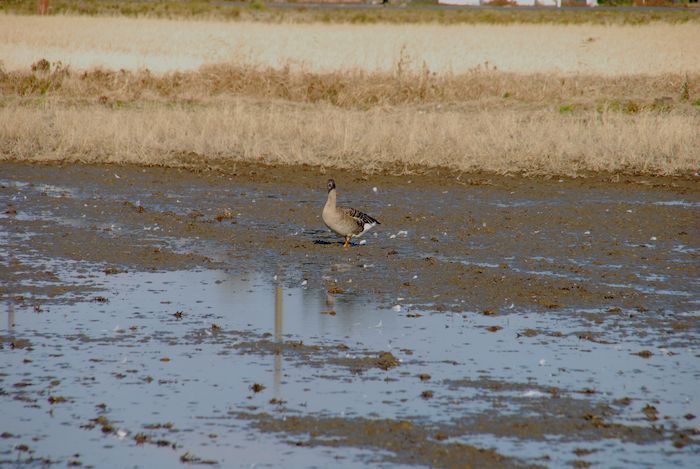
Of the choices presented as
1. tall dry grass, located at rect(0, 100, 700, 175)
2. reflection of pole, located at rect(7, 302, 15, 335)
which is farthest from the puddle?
tall dry grass, located at rect(0, 100, 700, 175)

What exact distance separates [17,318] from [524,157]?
12.0 meters

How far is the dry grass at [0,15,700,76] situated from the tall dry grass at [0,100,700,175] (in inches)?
326

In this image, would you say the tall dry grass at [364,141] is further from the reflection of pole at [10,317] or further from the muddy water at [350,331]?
the reflection of pole at [10,317]

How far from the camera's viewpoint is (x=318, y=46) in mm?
44438

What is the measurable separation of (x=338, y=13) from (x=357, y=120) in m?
47.7

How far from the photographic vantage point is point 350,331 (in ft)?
30.7

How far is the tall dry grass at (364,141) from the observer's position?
1973 centimetres

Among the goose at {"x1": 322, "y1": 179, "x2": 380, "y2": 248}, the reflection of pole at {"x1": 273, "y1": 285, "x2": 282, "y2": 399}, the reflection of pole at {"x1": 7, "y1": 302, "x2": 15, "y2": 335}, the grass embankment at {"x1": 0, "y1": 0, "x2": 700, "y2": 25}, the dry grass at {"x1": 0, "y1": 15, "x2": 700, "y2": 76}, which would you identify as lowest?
the reflection of pole at {"x1": 7, "y1": 302, "x2": 15, "y2": 335}

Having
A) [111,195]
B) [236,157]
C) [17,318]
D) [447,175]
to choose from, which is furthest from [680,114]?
[17,318]

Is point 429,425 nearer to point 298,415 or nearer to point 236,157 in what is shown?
point 298,415

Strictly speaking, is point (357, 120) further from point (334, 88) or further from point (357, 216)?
point (357, 216)

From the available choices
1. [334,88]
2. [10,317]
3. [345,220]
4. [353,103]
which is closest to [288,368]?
[10,317]

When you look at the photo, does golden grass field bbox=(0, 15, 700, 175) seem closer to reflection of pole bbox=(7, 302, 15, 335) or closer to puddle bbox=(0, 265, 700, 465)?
puddle bbox=(0, 265, 700, 465)

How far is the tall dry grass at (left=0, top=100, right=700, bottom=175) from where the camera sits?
64.7ft
